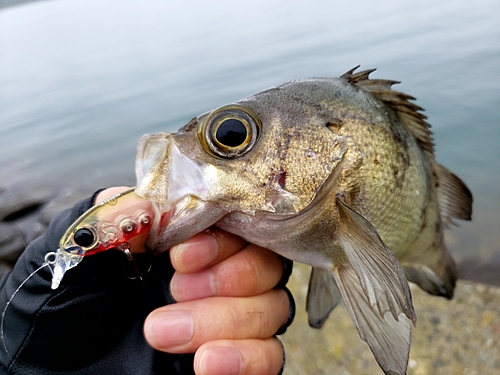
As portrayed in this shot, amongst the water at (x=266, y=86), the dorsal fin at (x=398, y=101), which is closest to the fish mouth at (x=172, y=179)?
the dorsal fin at (x=398, y=101)

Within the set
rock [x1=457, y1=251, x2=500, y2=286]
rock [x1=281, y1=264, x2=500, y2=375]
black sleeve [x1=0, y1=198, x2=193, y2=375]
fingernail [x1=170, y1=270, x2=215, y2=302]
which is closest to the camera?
fingernail [x1=170, y1=270, x2=215, y2=302]

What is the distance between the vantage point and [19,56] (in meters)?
35.6

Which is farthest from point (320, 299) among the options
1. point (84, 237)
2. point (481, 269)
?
point (481, 269)

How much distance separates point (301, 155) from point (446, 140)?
741 cm

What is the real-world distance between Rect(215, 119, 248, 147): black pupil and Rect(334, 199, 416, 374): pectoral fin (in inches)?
16.0

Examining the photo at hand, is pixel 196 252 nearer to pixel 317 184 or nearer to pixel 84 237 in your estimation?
pixel 84 237

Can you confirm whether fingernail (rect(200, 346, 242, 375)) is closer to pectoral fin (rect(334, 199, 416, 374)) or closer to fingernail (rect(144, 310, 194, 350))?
fingernail (rect(144, 310, 194, 350))

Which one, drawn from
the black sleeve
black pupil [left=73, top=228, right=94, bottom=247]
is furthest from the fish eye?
the black sleeve

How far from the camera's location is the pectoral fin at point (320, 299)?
1933mm

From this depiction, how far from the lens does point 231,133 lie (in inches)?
54.2

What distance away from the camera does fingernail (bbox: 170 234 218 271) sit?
4.83ft

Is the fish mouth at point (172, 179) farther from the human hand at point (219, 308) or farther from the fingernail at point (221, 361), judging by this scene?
the fingernail at point (221, 361)

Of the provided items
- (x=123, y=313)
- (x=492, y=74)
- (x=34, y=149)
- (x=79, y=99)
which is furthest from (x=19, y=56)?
(x=123, y=313)

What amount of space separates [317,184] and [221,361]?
770 millimetres
